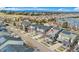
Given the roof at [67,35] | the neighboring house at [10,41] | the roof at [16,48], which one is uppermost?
the roof at [67,35]

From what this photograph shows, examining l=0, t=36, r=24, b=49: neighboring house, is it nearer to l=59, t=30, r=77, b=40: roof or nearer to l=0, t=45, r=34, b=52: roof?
l=0, t=45, r=34, b=52: roof

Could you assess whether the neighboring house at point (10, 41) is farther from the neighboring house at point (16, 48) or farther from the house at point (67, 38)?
the house at point (67, 38)

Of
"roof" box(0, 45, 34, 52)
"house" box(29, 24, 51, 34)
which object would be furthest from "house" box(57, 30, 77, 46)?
"roof" box(0, 45, 34, 52)

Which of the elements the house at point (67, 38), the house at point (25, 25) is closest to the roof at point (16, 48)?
the house at point (25, 25)

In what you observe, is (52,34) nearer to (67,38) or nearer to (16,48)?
(67,38)

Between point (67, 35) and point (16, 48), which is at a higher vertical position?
point (67, 35)

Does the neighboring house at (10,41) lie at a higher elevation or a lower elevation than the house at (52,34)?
lower

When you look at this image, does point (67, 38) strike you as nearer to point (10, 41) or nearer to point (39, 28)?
point (39, 28)

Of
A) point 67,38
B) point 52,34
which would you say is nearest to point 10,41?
point 52,34

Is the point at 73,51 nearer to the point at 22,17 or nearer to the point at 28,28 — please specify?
the point at 28,28
